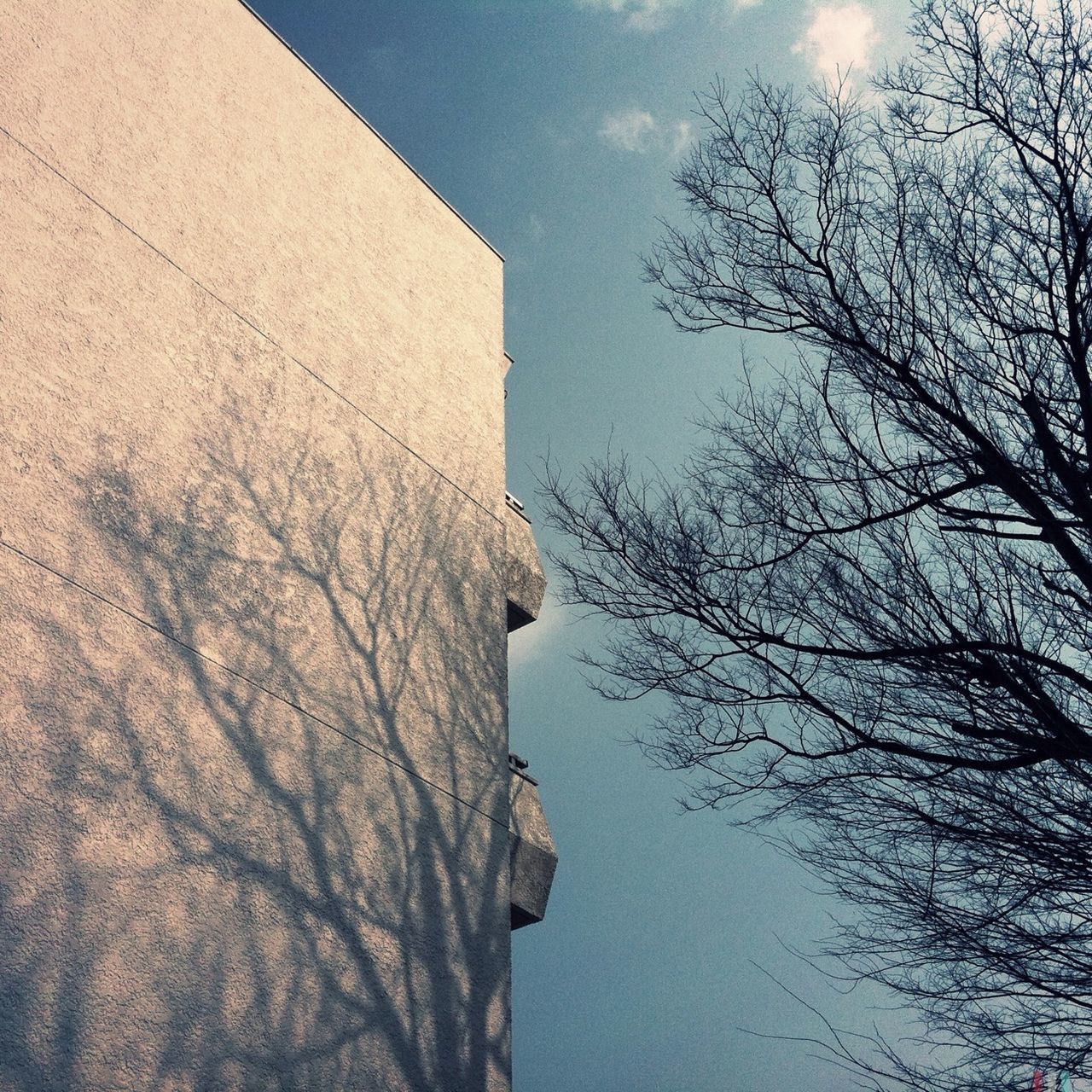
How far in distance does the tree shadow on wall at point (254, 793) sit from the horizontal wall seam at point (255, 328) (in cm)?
13

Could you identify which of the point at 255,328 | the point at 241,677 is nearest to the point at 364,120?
the point at 255,328

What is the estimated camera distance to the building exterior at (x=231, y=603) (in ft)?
11.2

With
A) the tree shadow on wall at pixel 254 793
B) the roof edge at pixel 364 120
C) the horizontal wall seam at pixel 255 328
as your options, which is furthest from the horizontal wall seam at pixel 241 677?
the roof edge at pixel 364 120

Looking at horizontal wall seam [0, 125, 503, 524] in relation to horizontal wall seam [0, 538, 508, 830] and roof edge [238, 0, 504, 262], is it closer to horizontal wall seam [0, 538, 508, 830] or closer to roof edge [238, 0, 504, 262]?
horizontal wall seam [0, 538, 508, 830]

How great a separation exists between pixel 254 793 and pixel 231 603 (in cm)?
78

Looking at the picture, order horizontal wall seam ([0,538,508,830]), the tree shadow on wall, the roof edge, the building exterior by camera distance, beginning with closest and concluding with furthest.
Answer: the tree shadow on wall, the building exterior, horizontal wall seam ([0,538,508,830]), the roof edge

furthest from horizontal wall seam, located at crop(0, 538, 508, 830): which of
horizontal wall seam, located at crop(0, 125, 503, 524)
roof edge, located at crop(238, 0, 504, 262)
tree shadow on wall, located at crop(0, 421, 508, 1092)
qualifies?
roof edge, located at crop(238, 0, 504, 262)

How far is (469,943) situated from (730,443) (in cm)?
262

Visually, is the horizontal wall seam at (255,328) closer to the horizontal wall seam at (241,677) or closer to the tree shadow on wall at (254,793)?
the tree shadow on wall at (254,793)

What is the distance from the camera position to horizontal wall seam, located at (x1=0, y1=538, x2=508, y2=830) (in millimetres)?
3586

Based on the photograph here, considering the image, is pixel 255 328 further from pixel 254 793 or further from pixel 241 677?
pixel 254 793

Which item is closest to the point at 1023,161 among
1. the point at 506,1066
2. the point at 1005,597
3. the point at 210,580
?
the point at 1005,597

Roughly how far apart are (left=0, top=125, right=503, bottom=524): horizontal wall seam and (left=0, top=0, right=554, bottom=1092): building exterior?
0.6 inches

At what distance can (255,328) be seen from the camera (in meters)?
5.02
